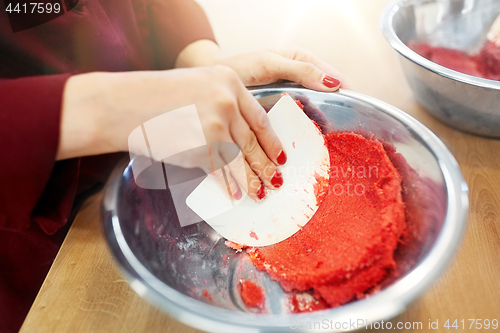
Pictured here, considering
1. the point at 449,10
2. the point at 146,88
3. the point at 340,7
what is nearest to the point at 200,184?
the point at 146,88

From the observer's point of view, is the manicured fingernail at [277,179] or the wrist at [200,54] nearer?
the manicured fingernail at [277,179]

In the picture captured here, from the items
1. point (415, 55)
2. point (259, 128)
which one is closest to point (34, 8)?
point (259, 128)

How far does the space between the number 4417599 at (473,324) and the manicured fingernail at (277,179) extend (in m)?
0.29

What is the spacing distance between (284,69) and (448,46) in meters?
0.45

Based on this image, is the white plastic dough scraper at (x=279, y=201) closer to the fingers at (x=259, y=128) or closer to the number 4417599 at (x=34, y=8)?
the fingers at (x=259, y=128)

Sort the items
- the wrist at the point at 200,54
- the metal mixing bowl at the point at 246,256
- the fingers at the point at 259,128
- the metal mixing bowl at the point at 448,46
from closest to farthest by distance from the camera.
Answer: the metal mixing bowl at the point at 246,256, the fingers at the point at 259,128, the metal mixing bowl at the point at 448,46, the wrist at the point at 200,54

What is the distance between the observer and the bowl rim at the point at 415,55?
1.68 ft

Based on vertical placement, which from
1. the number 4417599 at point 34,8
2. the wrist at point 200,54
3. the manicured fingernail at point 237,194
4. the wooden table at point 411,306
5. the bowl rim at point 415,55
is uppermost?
the number 4417599 at point 34,8

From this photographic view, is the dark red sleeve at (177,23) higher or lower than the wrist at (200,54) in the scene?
higher

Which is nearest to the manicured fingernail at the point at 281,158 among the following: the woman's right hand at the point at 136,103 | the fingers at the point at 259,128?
the fingers at the point at 259,128

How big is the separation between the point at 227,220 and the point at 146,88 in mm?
238

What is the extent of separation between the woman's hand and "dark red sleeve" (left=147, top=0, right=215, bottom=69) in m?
0.08

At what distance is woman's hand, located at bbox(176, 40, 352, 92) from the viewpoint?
1.86ft

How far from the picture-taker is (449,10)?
0.77 m
